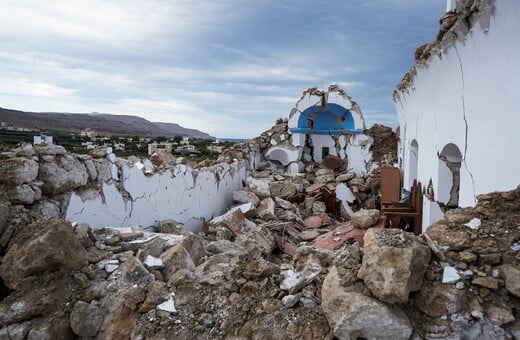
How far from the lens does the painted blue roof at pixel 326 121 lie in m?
12.2

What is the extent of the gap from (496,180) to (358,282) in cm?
167

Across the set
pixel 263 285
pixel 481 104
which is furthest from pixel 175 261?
pixel 481 104

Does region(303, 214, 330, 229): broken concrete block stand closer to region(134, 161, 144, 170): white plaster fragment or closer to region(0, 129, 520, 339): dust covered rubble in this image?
region(134, 161, 144, 170): white plaster fragment

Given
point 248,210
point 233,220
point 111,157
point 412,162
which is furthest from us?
point 412,162

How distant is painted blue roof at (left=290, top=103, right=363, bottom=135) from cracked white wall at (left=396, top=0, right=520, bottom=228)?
23.0ft

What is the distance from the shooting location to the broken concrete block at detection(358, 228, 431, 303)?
215cm

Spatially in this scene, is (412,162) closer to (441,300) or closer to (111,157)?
(441,300)

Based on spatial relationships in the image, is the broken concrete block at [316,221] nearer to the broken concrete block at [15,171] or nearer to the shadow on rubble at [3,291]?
the broken concrete block at [15,171]

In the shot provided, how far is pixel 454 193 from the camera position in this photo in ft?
15.8

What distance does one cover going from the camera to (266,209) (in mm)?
7910

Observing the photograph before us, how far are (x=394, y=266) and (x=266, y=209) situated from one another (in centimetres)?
577

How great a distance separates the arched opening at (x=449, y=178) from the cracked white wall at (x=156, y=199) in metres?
4.37

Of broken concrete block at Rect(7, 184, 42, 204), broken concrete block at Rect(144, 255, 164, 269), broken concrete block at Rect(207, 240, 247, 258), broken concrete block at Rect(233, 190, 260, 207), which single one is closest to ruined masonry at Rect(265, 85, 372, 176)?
broken concrete block at Rect(233, 190, 260, 207)

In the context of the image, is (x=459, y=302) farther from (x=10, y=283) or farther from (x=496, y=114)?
(x=10, y=283)
